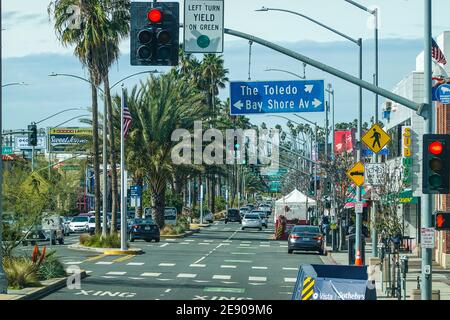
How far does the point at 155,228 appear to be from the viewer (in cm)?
5972

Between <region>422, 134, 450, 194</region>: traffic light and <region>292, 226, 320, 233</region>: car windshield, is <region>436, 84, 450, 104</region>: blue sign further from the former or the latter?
<region>422, 134, 450, 194</region>: traffic light

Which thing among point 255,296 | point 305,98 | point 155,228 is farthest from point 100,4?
point 255,296

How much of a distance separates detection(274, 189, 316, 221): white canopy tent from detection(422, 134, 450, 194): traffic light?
195 feet

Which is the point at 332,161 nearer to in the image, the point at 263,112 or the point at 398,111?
the point at 398,111

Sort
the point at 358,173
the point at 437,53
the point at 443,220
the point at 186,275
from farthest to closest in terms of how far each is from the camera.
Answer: the point at 437,53, the point at 186,275, the point at 358,173, the point at 443,220

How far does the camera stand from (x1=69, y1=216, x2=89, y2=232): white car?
7814 cm

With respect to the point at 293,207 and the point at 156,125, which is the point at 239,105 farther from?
the point at 293,207

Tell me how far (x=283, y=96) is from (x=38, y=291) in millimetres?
9073

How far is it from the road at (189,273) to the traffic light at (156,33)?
26.7 ft

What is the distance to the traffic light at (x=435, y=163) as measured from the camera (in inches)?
778

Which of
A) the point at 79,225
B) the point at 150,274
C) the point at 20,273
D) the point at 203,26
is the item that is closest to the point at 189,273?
the point at 150,274

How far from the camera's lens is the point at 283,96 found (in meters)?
28.6

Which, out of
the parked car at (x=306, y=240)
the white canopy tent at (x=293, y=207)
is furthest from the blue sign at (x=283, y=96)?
the white canopy tent at (x=293, y=207)

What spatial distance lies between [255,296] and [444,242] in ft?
51.1
